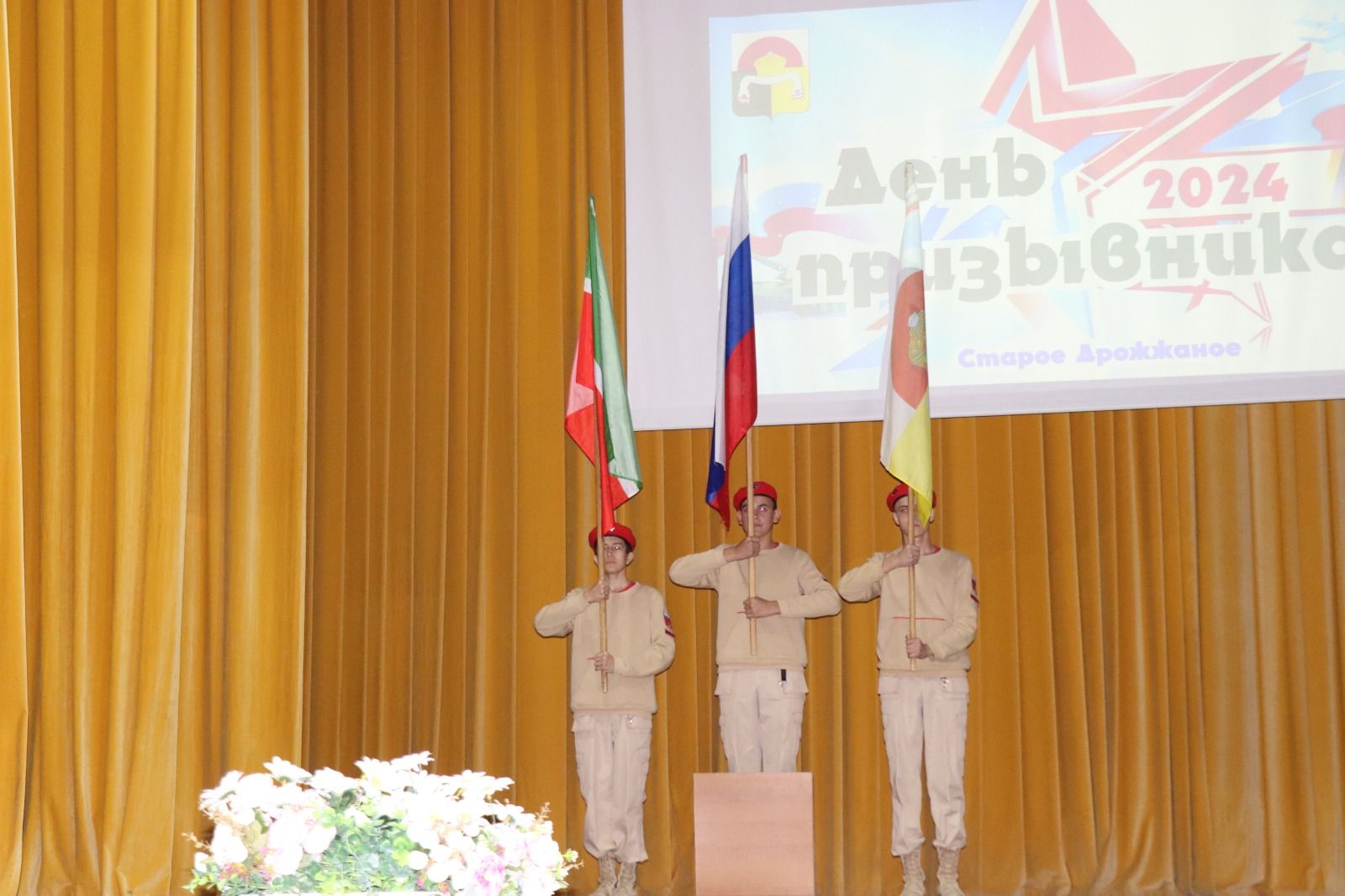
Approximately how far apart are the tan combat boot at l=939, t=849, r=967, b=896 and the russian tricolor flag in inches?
55.9

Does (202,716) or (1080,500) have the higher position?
Result: (1080,500)

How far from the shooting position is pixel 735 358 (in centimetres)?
504

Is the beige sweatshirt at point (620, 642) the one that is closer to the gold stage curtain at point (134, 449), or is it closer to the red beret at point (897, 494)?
the red beret at point (897, 494)

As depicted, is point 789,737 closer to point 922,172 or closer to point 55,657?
point 922,172

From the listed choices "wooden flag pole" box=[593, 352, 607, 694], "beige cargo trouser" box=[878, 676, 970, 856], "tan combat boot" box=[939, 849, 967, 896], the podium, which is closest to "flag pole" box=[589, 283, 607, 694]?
"wooden flag pole" box=[593, 352, 607, 694]

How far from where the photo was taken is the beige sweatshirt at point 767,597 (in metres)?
5.26

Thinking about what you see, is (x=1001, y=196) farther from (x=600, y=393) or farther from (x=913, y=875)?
(x=913, y=875)

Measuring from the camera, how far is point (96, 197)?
4.86m

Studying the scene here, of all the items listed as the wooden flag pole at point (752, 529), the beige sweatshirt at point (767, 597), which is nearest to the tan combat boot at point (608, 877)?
the beige sweatshirt at point (767, 597)

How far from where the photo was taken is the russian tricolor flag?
500 cm

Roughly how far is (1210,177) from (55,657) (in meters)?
4.32

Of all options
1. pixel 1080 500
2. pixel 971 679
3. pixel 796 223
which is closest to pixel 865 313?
pixel 796 223

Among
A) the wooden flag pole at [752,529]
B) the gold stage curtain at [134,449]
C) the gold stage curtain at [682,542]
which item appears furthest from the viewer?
the gold stage curtain at [682,542]

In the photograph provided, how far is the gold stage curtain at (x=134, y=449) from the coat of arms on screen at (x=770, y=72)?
1876 millimetres
